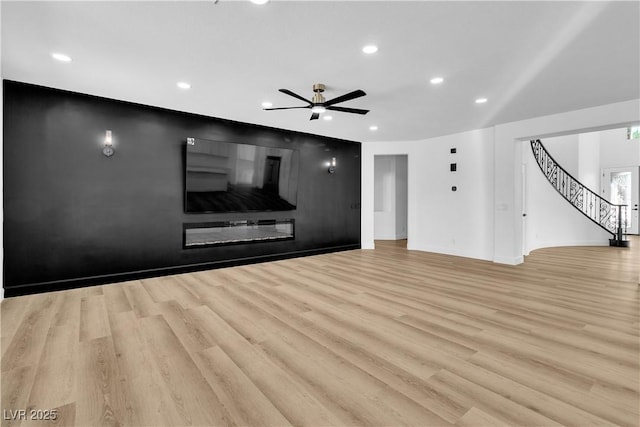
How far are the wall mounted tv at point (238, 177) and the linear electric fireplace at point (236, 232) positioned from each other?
27 centimetres

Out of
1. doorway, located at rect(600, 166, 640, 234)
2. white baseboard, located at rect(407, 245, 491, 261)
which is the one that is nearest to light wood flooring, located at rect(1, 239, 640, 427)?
white baseboard, located at rect(407, 245, 491, 261)

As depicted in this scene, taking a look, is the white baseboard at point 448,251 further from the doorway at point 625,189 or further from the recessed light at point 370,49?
the doorway at point 625,189

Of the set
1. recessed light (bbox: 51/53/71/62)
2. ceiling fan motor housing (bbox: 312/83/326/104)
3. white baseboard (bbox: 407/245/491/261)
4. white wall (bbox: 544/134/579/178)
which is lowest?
white baseboard (bbox: 407/245/491/261)

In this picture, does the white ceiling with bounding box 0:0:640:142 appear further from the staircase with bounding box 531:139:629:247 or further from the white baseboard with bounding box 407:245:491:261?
the staircase with bounding box 531:139:629:247

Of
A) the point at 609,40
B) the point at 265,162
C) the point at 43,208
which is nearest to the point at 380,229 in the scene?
the point at 265,162

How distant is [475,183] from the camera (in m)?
6.73

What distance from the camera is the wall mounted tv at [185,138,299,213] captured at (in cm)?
520

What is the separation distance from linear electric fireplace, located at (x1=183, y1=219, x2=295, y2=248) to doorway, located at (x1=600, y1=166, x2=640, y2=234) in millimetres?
11875

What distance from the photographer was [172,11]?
8.04 ft

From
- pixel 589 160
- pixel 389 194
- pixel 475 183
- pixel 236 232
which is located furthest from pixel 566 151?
pixel 236 232

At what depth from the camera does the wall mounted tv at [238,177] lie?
5.20 meters

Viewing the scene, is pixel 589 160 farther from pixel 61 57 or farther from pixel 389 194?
pixel 61 57

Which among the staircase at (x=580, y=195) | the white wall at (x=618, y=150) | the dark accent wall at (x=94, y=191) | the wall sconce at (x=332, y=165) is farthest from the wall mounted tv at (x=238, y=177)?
the white wall at (x=618, y=150)

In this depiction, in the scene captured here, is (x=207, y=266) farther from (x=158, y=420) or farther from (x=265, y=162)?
(x=158, y=420)
